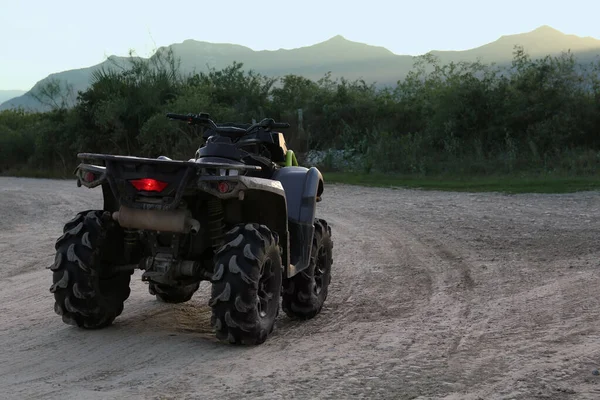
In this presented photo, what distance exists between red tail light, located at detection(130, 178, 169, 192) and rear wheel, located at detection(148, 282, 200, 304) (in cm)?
186

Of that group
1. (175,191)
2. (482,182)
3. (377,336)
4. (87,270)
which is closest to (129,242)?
(87,270)

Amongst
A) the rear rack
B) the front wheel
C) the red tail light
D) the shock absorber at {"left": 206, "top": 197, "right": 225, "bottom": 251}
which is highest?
the rear rack

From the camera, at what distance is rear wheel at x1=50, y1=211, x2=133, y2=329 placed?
646cm

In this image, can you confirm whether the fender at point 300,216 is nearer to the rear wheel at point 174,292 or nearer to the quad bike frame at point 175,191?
the quad bike frame at point 175,191

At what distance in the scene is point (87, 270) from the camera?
6465 millimetres

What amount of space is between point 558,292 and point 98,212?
4.53m

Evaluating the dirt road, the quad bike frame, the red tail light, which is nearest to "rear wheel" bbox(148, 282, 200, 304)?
the dirt road

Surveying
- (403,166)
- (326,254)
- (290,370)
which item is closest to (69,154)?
(403,166)

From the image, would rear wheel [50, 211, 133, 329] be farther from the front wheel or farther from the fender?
the fender

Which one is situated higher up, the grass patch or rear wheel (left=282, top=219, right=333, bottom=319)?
rear wheel (left=282, top=219, right=333, bottom=319)

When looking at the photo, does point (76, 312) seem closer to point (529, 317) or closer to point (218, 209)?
point (218, 209)

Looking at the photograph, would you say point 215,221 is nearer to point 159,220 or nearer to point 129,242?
point 159,220

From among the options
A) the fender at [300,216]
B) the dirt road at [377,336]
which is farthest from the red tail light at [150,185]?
the fender at [300,216]

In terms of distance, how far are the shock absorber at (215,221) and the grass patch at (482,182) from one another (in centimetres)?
1391
